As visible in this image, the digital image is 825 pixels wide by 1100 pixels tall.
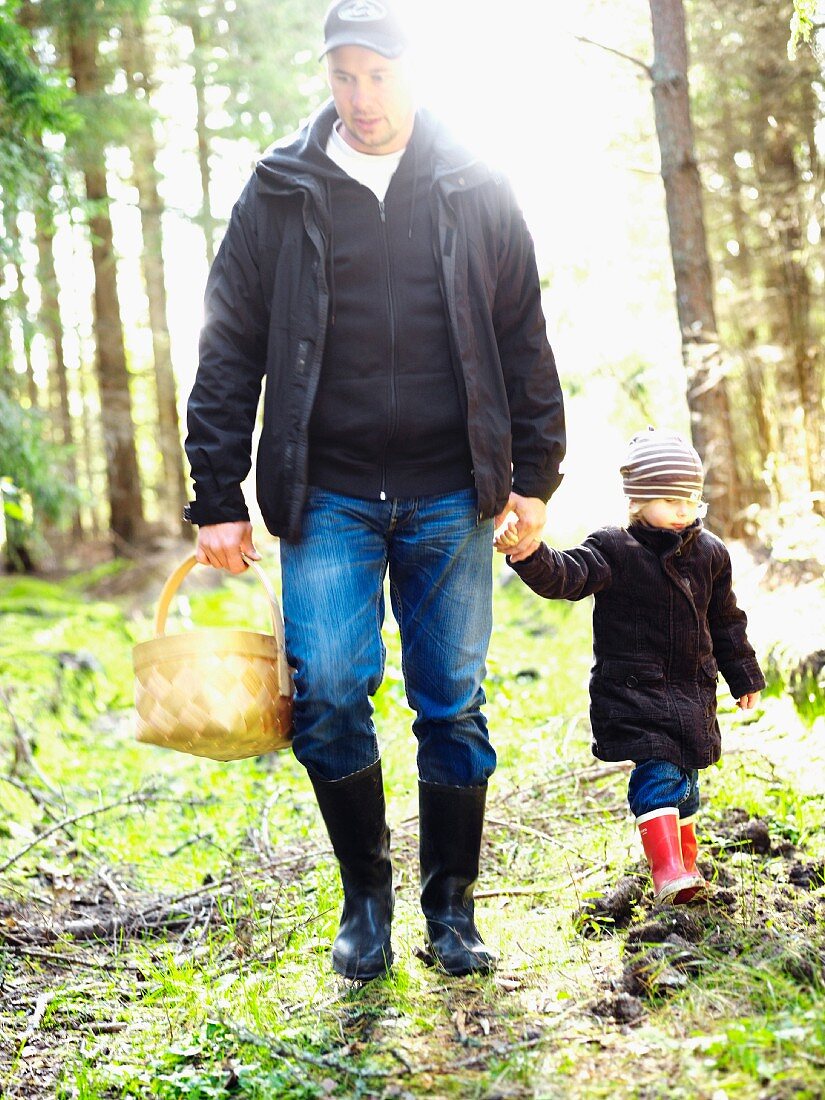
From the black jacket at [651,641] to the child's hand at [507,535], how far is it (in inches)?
5.4

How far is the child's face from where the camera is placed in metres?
3.44

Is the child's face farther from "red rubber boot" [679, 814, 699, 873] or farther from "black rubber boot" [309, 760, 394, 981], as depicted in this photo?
"black rubber boot" [309, 760, 394, 981]

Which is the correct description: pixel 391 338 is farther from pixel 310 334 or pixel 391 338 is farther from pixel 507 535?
pixel 507 535

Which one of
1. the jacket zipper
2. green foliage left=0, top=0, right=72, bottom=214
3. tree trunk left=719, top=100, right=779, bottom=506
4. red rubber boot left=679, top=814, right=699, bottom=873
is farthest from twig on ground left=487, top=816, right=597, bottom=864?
green foliage left=0, top=0, right=72, bottom=214

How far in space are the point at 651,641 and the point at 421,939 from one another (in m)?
1.17

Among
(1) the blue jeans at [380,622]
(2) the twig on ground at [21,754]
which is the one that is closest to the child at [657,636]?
(1) the blue jeans at [380,622]

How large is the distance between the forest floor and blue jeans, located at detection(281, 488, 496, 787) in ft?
2.06

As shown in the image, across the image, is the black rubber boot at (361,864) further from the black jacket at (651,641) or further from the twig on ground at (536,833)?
the twig on ground at (536,833)

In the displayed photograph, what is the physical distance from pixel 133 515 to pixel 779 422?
31.3 feet

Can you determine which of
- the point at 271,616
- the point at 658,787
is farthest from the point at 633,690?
the point at 271,616

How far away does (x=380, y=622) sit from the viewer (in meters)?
3.17

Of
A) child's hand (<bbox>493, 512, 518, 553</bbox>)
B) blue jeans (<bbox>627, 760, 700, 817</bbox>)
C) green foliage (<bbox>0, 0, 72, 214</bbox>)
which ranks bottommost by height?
blue jeans (<bbox>627, 760, 700, 817</bbox>)

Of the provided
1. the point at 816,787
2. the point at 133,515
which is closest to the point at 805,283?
the point at 816,787

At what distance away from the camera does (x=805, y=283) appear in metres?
8.67
